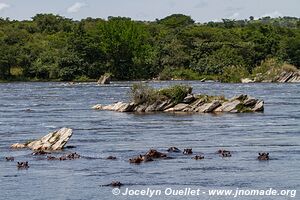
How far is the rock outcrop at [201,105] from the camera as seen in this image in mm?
80250

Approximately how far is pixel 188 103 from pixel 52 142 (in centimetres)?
3319

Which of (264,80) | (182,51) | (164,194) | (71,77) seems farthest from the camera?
(182,51)

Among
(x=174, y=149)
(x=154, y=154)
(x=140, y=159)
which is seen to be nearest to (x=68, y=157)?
(x=140, y=159)

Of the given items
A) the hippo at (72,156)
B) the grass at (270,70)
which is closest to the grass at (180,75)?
the grass at (270,70)

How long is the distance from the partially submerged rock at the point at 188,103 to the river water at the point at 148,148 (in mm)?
2357

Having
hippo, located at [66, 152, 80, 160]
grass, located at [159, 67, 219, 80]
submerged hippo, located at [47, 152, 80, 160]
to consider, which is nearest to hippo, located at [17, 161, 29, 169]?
submerged hippo, located at [47, 152, 80, 160]

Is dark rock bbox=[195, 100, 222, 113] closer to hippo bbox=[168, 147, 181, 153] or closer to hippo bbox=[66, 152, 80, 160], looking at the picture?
hippo bbox=[168, 147, 181, 153]

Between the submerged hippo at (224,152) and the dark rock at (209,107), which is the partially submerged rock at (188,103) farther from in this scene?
the submerged hippo at (224,152)

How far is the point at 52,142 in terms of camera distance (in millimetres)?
51062

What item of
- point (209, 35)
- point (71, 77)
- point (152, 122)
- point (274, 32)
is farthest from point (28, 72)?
point (152, 122)

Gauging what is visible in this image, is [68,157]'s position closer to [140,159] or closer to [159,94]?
[140,159]

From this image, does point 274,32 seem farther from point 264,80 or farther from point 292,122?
point 292,122

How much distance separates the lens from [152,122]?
70.4 m

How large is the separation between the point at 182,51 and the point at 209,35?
13.4 m
